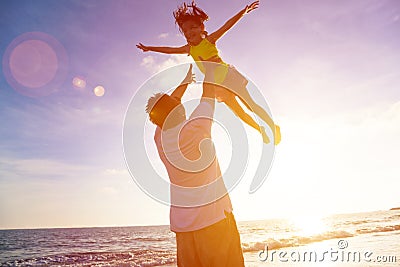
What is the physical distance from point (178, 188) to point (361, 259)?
33.2 ft

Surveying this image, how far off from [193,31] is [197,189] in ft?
6.79

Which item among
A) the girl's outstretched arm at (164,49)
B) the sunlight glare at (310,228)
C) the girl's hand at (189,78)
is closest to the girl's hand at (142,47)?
the girl's outstretched arm at (164,49)

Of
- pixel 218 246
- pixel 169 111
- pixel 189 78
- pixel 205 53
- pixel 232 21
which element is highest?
pixel 232 21

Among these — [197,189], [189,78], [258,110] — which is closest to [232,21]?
[258,110]

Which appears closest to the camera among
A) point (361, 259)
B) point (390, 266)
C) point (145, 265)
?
point (390, 266)

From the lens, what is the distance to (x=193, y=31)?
141 inches

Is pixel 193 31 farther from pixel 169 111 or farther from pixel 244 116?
pixel 169 111

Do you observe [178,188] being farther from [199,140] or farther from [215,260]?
[215,260]

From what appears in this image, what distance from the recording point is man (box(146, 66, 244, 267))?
2.01 metres

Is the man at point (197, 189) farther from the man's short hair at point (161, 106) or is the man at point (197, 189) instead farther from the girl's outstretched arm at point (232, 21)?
the girl's outstretched arm at point (232, 21)

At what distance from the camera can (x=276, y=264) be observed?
1108 cm

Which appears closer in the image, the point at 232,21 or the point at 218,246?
the point at 218,246

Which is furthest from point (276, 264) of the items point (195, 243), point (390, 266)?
point (195, 243)

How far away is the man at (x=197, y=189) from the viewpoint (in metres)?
2.01
